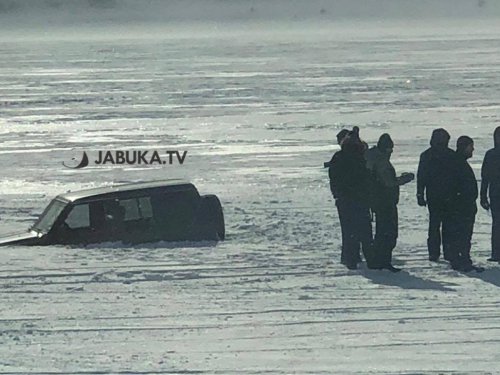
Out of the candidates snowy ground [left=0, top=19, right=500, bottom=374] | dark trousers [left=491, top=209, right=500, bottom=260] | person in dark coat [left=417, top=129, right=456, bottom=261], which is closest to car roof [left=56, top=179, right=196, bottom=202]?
snowy ground [left=0, top=19, right=500, bottom=374]

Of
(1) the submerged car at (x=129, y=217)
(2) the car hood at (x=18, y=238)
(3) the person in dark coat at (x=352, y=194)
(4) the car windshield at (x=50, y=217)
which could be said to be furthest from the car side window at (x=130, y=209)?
(3) the person in dark coat at (x=352, y=194)

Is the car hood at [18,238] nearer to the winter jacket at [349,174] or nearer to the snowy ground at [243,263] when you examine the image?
the snowy ground at [243,263]

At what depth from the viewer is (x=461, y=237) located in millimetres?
10344

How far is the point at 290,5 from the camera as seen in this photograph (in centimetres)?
14475

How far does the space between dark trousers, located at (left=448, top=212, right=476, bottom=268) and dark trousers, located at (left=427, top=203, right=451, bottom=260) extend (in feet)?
0.22

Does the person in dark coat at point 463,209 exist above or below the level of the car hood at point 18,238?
above

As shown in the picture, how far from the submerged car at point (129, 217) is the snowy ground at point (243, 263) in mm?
279

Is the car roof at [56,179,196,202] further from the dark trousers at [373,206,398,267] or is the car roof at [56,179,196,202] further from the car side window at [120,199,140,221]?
the dark trousers at [373,206,398,267]

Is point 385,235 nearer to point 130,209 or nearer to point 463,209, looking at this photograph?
point 463,209

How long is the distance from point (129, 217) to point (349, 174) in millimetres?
3221

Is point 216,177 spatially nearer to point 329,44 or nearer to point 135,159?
point 135,159

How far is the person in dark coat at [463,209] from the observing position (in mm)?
10109

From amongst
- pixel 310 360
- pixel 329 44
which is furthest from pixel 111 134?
pixel 329 44

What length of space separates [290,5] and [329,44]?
74.6 metres
